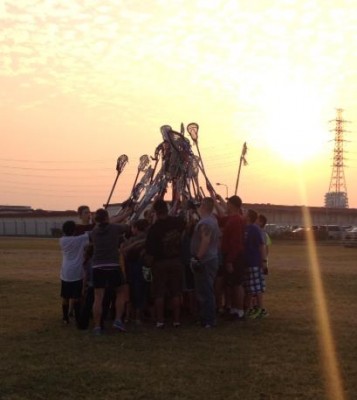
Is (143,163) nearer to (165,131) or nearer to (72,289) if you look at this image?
(165,131)

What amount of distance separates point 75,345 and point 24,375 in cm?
155

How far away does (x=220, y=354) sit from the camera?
7273 mm

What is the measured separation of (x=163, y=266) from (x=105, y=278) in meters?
0.88

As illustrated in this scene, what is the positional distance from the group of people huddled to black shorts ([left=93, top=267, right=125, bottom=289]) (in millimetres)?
14

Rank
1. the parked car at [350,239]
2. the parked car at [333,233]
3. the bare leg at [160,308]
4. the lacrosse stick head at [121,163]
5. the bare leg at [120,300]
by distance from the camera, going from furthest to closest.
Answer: the parked car at [333,233] → the parked car at [350,239] → the lacrosse stick head at [121,163] → the bare leg at [160,308] → the bare leg at [120,300]

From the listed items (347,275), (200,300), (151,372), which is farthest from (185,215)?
(347,275)

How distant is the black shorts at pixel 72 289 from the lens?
30.5 feet

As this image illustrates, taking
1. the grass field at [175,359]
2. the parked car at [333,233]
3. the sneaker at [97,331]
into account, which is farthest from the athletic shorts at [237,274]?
the parked car at [333,233]

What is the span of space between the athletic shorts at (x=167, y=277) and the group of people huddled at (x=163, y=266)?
0.05 feet

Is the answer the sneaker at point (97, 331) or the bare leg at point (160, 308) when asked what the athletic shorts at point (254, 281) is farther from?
the sneaker at point (97, 331)

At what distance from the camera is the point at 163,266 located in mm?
8898

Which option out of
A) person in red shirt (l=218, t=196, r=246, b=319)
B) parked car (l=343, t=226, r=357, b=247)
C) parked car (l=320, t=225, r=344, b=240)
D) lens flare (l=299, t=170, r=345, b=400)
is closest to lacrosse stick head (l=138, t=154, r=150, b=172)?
person in red shirt (l=218, t=196, r=246, b=319)

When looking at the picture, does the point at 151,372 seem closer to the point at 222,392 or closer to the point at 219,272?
the point at 222,392

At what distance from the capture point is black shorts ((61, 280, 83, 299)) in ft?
30.5
